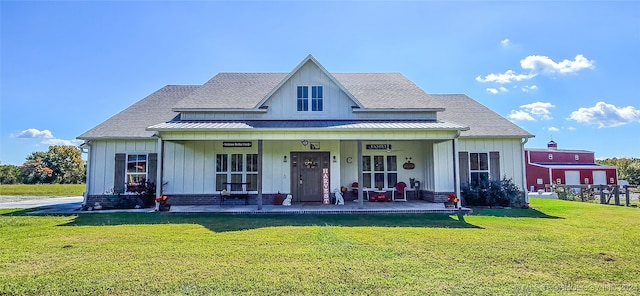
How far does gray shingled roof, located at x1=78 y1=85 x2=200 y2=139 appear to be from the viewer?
541 inches

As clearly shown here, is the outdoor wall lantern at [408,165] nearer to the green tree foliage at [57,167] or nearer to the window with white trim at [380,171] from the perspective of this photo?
the window with white trim at [380,171]

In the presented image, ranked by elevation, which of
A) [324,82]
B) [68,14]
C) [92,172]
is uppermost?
[68,14]

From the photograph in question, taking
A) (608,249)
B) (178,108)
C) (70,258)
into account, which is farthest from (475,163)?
(70,258)

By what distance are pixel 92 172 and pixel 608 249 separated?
1580 centimetres

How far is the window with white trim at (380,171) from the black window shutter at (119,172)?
31.3ft

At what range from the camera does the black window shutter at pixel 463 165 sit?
14086 mm

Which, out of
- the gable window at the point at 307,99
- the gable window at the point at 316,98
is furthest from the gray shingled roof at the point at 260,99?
the gable window at the point at 316,98

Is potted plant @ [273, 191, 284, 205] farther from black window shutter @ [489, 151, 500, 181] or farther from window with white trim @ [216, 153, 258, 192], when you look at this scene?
black window shutter @ [489, 151, 500, 181]

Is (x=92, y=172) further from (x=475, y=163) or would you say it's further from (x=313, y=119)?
(x=475, y=163)

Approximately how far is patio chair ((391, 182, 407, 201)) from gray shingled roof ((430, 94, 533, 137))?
3.07 metres

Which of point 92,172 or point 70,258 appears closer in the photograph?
point 70,258

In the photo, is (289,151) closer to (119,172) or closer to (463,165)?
(119,172)

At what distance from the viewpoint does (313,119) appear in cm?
1349

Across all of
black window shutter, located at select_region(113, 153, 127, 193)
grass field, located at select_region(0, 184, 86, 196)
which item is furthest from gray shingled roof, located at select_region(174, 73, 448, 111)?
grass field, located at select_region(0, 184, 86, 196)
